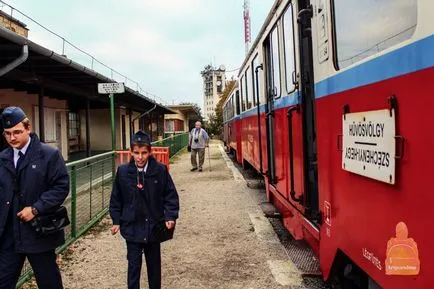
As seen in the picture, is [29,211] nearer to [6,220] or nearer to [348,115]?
[6,220]

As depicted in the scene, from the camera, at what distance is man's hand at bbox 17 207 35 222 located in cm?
330

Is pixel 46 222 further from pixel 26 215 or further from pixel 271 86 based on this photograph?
pixel 271 86

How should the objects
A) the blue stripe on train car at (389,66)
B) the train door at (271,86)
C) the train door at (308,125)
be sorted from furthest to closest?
the train door at (271,86) < the train door at (308,125) < the blue stripe on train car at (389,66)

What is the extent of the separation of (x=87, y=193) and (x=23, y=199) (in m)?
3.86

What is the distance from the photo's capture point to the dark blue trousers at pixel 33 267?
11.1ft

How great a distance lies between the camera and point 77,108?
22.2 metres

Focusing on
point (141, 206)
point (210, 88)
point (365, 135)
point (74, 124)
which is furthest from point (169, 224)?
point (210, 88)

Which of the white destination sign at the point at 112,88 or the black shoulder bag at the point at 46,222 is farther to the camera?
the white destination sign at the point at 112,88

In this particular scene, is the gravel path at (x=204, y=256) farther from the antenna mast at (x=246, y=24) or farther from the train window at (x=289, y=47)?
the antenna mast at (x=246, y=24)

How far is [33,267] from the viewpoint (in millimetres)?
3461

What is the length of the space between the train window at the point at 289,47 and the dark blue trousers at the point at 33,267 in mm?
2722

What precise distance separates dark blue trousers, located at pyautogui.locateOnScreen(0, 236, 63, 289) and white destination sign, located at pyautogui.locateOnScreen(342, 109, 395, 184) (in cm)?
225

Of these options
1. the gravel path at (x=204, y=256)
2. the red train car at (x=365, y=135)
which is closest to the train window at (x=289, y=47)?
the red train car at (x=365, y=135)

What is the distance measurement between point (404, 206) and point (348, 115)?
33.1 inches
